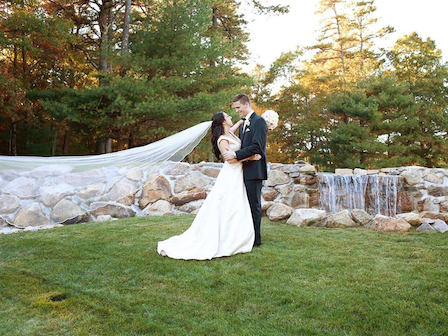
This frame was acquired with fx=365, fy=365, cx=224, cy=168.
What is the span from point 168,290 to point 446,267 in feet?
8.38

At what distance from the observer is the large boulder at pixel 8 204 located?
5.00 meters

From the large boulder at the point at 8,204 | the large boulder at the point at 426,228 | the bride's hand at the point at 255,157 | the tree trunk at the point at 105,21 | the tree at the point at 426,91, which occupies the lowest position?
the large boulder at the point at 426,228

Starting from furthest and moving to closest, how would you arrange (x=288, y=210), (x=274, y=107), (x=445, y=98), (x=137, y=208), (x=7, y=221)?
(x=274, y=107) < (x=445, y=98) < (x=137, y=208) < (x=288, y=210) < (x=7, y=221)

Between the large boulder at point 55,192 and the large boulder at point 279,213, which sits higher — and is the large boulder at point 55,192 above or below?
above

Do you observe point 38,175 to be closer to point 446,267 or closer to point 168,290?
point 168,290

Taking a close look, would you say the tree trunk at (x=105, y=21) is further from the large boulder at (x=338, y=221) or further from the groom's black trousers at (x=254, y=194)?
the groom's black trousers at (x=254, y=194)

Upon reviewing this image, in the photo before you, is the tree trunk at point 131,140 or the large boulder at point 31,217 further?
the tree trunk at point 131,140

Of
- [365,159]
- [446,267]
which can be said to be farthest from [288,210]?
[365,159]

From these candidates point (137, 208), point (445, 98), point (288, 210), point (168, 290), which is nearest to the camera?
point (168, 290)

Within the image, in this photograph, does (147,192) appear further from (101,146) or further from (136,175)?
(101,146)

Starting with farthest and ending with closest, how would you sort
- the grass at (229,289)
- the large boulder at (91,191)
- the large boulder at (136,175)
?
the large boulder at (136,175), the large boulder at (91,191), the grass at (229,289)

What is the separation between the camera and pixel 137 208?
7539 millimetres

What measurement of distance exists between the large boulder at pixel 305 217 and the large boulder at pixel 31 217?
394 centimetres

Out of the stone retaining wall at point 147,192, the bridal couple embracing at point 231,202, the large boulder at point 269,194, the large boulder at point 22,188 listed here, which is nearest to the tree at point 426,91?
the stone retaining wall at point 147,192
